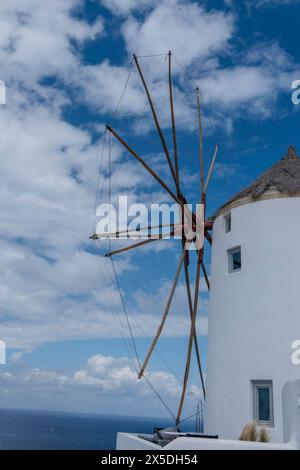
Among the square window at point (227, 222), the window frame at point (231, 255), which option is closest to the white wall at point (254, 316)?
the window frame at point (231, 255)

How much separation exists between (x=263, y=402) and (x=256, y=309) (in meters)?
2.73

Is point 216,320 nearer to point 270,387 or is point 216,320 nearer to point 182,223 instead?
point 270,387

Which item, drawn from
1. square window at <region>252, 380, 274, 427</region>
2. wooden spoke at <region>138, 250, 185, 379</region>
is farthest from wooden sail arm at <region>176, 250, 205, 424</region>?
square window at <region>252, 380, 274, 427</region>

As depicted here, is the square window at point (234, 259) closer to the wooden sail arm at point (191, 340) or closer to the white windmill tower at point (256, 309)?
the white windmill tower at point (256, 309)

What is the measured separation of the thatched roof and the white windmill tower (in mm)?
33

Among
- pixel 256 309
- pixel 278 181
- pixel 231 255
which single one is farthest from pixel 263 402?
pixel 278 181

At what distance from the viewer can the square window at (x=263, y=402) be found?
579 inches

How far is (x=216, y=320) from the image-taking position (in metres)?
17.3

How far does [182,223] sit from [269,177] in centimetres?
430

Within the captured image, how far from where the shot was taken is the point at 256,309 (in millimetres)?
15773

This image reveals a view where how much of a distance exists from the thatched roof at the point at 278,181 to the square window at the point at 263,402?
19.4ft

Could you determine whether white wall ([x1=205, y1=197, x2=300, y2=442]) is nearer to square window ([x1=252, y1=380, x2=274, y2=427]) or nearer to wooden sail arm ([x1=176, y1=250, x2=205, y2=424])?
square window ([x1=252, y1=380, x2=274, y2=427])
